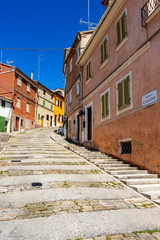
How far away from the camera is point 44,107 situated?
37.7 meters

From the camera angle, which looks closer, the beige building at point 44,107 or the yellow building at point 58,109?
the beige building at point 44,107

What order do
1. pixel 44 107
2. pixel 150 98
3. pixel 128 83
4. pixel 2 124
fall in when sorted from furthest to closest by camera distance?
pixel 44 107
pixel 2 124
pixel 128 83
pixel 150 98

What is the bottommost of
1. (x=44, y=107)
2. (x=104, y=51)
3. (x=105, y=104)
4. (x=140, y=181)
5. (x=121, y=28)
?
(x=140, y=181)

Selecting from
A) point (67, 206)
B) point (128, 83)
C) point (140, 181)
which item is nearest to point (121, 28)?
point (128, 83)

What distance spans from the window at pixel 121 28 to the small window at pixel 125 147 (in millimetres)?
A: 4691

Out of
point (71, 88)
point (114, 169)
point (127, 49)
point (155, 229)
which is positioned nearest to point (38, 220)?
point (155, 229)

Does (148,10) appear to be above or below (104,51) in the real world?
below

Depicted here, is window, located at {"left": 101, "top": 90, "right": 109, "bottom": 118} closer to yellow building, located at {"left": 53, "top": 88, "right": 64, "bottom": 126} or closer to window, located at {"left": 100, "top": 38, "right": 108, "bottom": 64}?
window, located at {"left": 100, "top": 38, "right": 108, "bottom": 64}

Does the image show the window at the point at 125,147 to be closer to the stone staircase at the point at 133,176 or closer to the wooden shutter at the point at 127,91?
the stone staircase at the point at 133,176

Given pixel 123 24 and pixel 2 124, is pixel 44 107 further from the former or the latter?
pixel 123 24

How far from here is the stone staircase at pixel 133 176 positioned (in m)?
5.25

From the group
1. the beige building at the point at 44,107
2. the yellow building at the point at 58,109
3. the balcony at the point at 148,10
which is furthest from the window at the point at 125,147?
the yellow building at the point at 58,109

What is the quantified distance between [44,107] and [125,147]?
100 feet

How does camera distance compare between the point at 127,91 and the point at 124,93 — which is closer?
the point at 127,91
